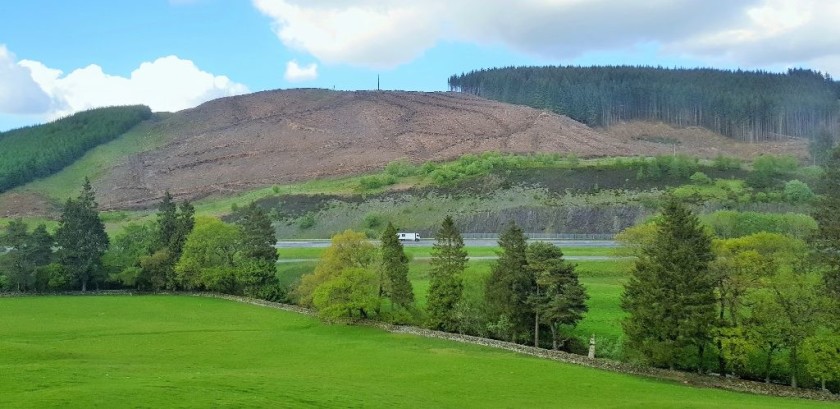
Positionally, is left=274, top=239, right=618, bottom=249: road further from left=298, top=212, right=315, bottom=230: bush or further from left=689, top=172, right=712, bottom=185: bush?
left=689, top=172, right=712, bottom=185: bush

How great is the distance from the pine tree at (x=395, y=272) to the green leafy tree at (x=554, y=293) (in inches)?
493

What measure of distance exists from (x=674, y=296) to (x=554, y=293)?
31.9ft

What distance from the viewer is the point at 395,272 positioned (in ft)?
194

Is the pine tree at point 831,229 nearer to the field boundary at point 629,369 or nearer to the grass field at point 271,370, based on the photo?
the field boundary at point 629,369

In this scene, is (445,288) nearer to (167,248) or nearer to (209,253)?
(209,253)

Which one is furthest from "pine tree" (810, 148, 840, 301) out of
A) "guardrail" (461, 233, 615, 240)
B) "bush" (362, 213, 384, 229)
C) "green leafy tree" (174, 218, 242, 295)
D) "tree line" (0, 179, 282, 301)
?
"bush" (362, 213, 384, 229)

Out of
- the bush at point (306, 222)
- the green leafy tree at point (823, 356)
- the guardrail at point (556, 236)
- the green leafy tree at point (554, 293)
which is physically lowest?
the green leafy tree at point (823, 356)

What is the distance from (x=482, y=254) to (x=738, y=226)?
31499mm

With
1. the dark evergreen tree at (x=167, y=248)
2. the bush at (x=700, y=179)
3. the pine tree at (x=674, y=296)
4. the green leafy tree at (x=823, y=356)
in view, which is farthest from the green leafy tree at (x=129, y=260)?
the bush at (x=700, y=179)

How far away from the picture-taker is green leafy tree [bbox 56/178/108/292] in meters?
82.3

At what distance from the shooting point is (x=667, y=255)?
43.1m

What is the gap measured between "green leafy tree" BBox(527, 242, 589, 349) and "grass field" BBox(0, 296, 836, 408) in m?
4.70

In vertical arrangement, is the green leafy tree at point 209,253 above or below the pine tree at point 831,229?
below

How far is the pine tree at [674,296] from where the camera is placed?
1644 inches
